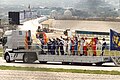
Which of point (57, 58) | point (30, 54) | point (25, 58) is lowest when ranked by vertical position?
point (25, 58)

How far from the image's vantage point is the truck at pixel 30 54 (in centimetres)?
2743

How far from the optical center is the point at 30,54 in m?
29.9

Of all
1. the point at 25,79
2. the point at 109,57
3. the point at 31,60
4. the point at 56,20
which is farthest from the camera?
the point at 56,20

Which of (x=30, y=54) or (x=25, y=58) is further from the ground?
(x=30, y=54)

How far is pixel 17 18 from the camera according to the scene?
237ft

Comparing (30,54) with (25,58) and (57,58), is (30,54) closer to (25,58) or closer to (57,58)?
(25,58)

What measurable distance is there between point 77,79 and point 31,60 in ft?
34.7

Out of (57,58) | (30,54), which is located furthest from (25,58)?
(57,58)

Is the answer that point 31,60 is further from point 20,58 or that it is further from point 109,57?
point 109,57

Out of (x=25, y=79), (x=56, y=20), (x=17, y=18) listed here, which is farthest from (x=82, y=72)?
(x=56, y=20)

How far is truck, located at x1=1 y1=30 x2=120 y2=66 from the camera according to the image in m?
27.4

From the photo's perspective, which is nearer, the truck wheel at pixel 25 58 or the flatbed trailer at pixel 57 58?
the flatbed trailer at pixel 57 58

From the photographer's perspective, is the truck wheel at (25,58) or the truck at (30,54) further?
the truck wheel at (25,58)

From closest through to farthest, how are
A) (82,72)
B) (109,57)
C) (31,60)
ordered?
1. (82,72)
2. (109,57)
3. (31,60)
